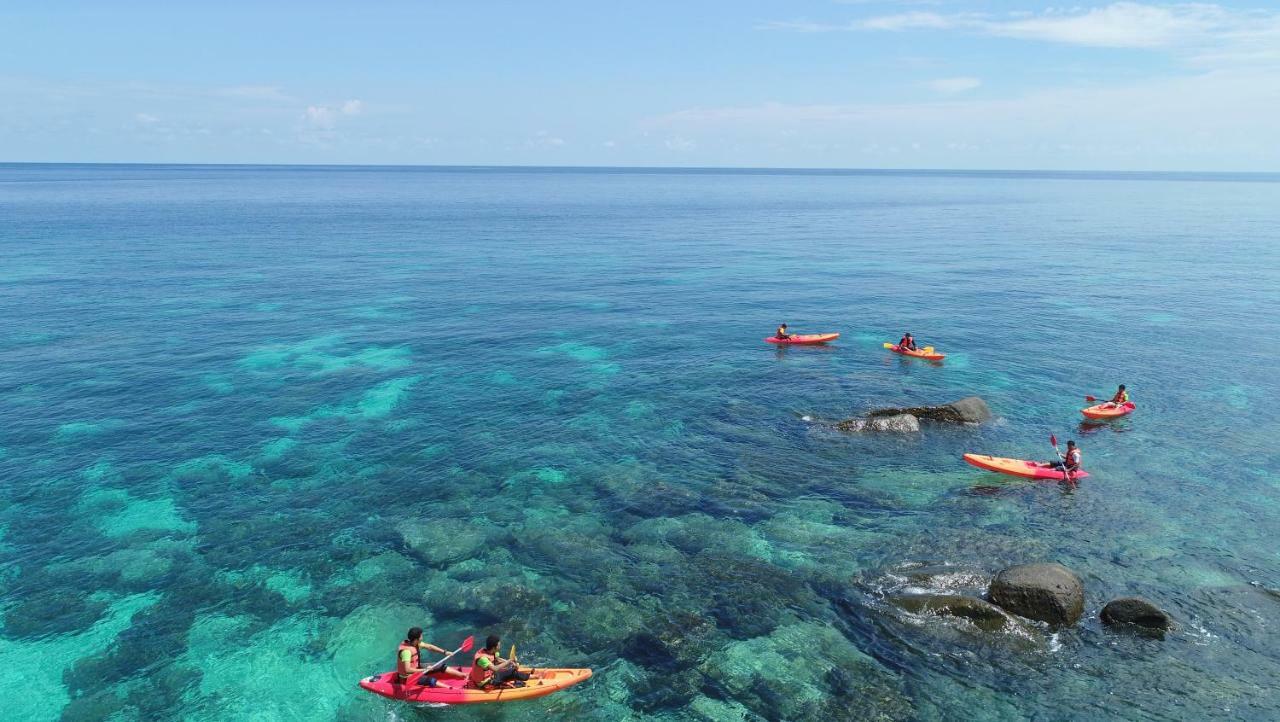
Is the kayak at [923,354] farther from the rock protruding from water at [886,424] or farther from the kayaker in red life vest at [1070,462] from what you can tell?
the kayaker in red life vest at [1070,462]

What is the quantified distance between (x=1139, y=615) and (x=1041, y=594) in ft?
11.6

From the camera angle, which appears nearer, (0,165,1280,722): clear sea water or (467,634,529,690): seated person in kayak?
(467,634,529,690): seated person in kayak

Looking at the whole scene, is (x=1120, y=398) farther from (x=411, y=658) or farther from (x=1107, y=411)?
(x=411, y=658)

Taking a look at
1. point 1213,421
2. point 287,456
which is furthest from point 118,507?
point 1213,421

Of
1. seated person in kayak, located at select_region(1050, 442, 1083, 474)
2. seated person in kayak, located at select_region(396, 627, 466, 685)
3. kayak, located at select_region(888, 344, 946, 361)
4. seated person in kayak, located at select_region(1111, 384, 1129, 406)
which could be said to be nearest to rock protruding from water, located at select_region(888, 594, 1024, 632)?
seated person in kayak, located at select_region(1050, 442, 1083, 474)

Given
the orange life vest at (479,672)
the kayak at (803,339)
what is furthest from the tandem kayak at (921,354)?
the orange life vest at (479,672)

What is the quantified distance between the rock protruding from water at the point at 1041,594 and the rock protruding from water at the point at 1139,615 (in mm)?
1137

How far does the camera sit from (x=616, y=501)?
1454 inches

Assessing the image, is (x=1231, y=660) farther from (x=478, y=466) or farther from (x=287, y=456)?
(x=287, y=456)

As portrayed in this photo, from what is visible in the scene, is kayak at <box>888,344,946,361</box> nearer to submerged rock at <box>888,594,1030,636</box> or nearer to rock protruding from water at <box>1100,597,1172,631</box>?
rock protruding from water at <box>1100,597,1172,631</box>

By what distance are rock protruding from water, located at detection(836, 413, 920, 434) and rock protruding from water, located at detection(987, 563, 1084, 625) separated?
17.1 m

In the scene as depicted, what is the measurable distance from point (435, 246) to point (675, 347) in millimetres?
76476

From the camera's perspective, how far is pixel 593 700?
2406 cm

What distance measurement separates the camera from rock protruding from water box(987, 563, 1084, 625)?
2672cm
